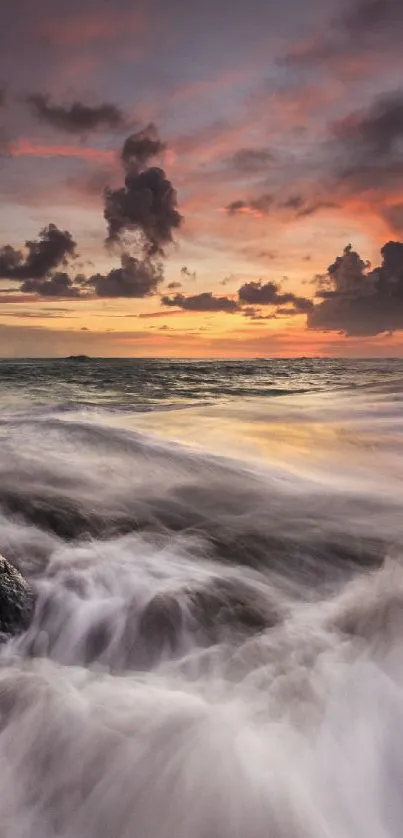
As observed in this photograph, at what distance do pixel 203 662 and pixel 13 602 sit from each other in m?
1.10

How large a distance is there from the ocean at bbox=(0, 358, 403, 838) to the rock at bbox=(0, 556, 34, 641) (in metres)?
0.06

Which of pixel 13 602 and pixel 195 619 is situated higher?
pixel 13 602

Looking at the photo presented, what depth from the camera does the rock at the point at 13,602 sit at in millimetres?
2789

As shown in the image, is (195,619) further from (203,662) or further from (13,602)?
(13,602)

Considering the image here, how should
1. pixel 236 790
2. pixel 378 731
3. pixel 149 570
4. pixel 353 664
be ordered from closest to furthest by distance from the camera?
pixel 236 790, pixel 378 731, pixel 353 664, pixel 149 570

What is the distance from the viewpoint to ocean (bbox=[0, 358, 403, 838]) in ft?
5.91

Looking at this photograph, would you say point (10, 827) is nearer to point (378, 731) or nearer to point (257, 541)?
point (378, 731)

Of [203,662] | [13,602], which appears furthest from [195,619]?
[13,602]

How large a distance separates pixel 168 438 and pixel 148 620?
20.1 ft

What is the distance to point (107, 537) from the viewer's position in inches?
169

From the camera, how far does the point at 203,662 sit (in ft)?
8.51

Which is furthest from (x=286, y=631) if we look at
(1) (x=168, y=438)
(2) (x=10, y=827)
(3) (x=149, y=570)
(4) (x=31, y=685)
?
(1) (x=168, y=438)

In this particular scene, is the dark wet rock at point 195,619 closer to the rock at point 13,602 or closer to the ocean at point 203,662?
the ocean at point 203,662

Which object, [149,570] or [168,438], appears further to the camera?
[168,438]
